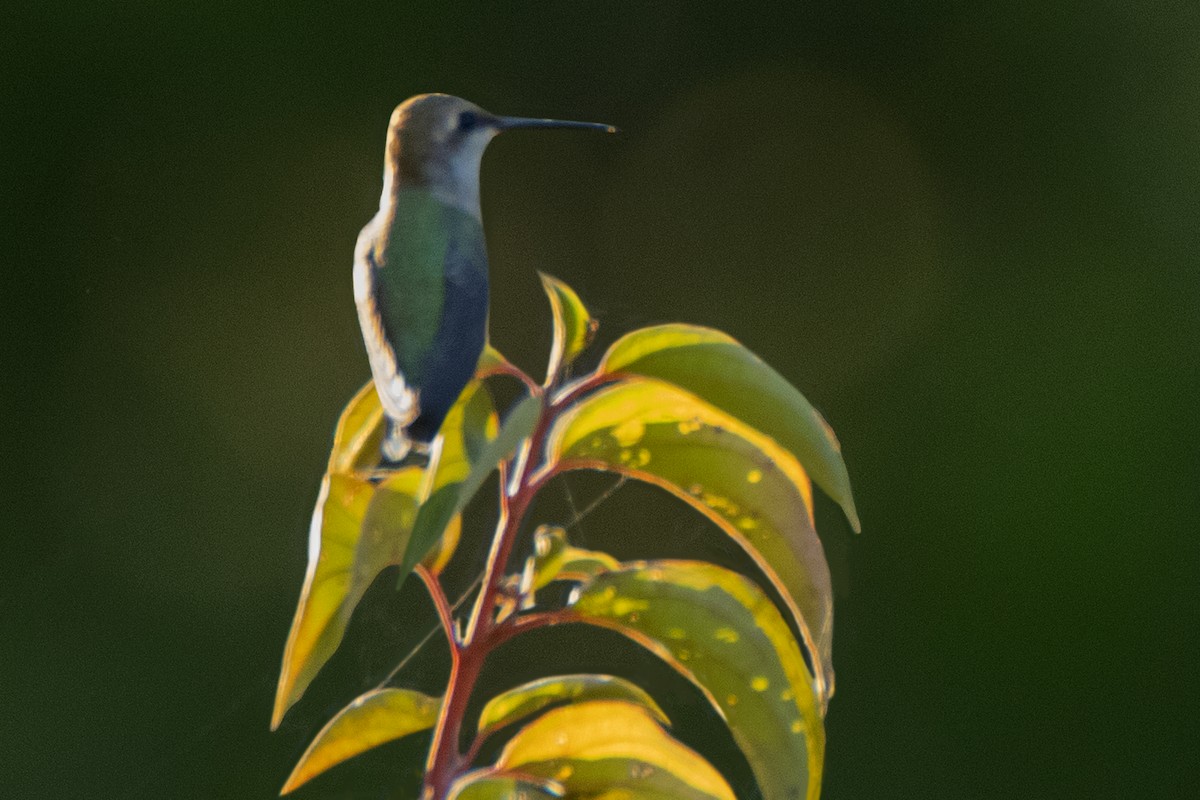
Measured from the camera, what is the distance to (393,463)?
434 mm

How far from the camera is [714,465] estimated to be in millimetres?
422

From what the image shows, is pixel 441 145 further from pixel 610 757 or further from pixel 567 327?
pixel 610 757

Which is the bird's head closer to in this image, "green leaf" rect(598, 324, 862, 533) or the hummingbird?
the hummingbird

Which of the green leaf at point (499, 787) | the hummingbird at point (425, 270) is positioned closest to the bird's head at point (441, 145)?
the hummingbird at point (425, 270)

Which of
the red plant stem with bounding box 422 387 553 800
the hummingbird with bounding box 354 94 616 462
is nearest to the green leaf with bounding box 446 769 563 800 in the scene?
the red plant stem with bounding box 422 387 553 800

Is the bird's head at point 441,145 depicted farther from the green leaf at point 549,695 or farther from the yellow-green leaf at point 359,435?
the green leaf at point 549,695

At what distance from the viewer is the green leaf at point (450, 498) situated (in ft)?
1.11

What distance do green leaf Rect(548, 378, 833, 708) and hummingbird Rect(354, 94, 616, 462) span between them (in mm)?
48

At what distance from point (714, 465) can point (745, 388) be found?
0.03 meters

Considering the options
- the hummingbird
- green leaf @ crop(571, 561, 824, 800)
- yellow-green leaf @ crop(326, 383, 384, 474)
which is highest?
the hummingbird

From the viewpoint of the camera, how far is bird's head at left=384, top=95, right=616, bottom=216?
1.60ft

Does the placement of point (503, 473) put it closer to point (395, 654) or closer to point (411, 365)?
point (411, 365)

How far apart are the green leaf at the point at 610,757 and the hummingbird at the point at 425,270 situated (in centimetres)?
12

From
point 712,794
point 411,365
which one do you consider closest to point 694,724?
point 712,794
